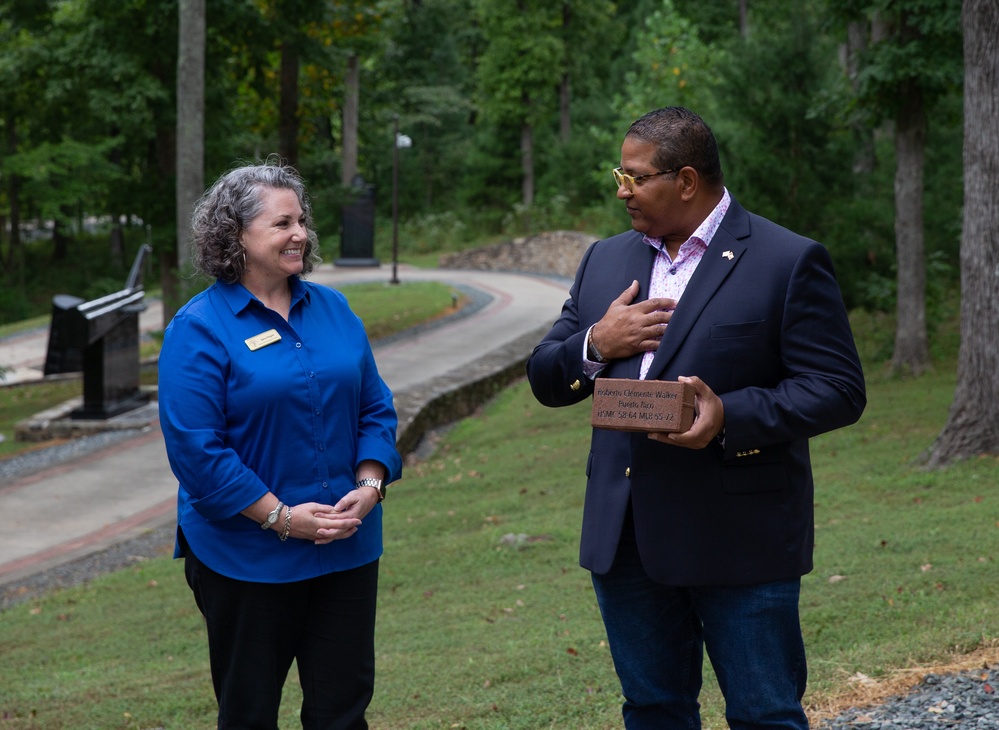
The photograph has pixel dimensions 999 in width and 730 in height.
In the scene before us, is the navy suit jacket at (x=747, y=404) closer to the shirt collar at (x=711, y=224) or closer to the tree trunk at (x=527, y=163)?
the shirt collar at (x=711, y=224)

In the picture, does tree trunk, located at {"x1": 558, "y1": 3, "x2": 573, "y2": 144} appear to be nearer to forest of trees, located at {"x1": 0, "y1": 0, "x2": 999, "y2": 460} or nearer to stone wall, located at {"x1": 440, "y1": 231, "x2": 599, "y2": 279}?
forest of trees, located at {"x1": 0, "y1": 0, "x2": 999, "y2": 460}

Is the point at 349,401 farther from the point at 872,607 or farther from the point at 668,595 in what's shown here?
the point at 872,607

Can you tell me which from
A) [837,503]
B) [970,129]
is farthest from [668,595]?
[970,129]

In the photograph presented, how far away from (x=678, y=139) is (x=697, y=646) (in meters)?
1.46

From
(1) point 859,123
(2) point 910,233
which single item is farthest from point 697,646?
(1) point 859,123

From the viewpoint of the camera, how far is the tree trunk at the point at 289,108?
2220 cm

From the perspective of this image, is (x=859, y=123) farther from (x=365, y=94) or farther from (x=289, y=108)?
(x=365, y=94)

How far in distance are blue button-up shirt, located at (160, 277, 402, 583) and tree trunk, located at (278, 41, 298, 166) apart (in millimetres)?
19245

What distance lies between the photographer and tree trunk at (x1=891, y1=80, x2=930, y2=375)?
1318 cm

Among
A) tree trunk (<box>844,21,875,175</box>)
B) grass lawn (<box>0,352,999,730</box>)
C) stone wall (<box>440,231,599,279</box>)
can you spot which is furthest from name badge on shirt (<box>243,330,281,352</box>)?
stone wall (<box>440,231,599,279</box>)

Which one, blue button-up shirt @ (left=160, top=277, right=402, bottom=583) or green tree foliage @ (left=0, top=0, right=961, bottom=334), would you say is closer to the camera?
blue button-up shirt @ (left=160, top=277, right=402, bottom=583)

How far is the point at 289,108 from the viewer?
22.3 meters

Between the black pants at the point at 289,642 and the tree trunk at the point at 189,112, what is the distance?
14252 millimetres

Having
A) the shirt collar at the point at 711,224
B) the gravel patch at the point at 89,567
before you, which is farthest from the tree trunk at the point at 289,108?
the shirt collar at the point at 711,224
